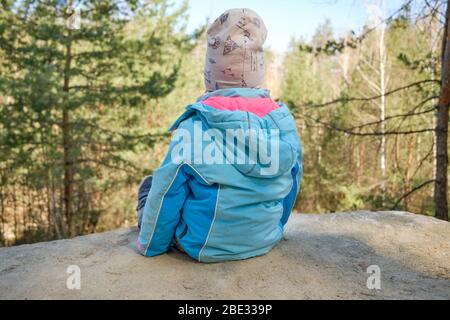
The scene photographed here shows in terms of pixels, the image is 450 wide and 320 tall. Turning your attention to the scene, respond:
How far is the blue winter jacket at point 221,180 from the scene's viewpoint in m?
1.96

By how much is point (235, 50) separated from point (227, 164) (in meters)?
0.62

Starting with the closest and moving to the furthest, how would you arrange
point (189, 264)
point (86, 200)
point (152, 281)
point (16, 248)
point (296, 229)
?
1. point (152, 281)
2. point (189, 264)
3. point (16, 248)
4. point (296, 229)
5. point (86, 200)

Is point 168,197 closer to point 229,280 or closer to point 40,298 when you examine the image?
point 229,280

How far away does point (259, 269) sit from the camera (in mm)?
2104

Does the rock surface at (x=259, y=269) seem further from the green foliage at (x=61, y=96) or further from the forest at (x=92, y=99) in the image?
the green foliage at (x=61, y=96)

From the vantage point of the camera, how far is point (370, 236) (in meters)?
2.75

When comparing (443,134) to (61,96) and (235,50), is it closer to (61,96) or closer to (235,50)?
(235,50)

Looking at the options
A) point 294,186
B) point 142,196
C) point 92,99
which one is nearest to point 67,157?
point 92,99

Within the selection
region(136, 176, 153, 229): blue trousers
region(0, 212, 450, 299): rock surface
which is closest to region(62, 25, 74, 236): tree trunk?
region(0, 212, 450, 299): rock surface

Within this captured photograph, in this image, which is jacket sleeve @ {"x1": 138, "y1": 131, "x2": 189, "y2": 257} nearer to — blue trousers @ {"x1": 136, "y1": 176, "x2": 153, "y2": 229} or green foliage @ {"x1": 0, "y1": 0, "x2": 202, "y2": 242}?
blue trousers @ {"x1": 136, "y1": 176, "x2": 153, "y2": 229}

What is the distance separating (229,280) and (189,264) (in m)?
0.28

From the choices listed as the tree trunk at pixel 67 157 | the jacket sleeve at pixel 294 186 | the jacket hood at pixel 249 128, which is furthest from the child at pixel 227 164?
the tree trunk at pixel 67 157

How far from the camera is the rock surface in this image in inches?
72.2
